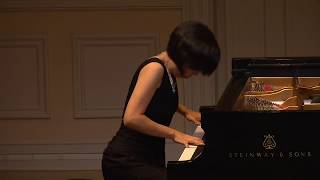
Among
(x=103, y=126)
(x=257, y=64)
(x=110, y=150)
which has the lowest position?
(x=103, y=126)

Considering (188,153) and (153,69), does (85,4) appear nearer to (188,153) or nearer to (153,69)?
(153,69)

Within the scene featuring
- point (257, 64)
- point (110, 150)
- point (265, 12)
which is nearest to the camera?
point (110, 150)

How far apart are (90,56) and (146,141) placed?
95.0 inches

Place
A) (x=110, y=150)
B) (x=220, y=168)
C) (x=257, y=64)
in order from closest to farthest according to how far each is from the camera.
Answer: (x=220, y=168) → (x=110, y=150) → (x=257, y=64)

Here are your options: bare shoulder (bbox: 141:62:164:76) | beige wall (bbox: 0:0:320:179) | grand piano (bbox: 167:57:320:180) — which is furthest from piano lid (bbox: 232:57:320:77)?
beige wall (bbox: 0:0:320:179)

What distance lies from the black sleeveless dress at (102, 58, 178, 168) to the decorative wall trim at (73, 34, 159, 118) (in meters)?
2.29

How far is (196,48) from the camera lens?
6.66 feet

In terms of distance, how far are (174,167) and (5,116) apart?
311 centimetres

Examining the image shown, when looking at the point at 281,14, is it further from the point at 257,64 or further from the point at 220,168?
the point at 220,168

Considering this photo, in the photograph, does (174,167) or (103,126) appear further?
(103,126)

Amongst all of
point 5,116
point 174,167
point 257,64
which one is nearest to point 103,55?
point 5,116

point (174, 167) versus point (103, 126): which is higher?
point (174, 167)

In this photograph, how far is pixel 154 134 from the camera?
2117 mm

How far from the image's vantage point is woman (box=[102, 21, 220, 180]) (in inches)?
80.7
